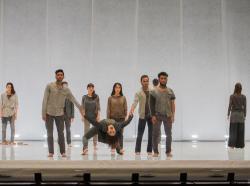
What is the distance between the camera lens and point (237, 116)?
1155 centimetres

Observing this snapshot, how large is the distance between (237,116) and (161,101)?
289 centimetres

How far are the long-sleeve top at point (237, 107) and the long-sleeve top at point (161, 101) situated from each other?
2.47m

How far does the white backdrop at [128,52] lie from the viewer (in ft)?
53.1

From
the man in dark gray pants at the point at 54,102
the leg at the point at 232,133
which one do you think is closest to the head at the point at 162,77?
the man in dark gray pants at the point at 54,102

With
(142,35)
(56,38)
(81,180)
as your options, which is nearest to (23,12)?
(56,38)

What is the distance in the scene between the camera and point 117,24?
53.9ft

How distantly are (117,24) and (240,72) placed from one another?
420cm

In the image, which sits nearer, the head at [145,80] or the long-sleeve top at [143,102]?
the head at [145,80]

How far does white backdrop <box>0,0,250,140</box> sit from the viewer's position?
53.1 ft

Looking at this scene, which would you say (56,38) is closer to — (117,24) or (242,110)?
(117,24)

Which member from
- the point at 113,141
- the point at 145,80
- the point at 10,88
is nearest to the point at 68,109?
the point at 10,88

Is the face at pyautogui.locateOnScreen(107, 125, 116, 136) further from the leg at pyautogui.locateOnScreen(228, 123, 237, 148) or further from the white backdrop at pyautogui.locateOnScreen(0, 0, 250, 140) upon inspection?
the white backdrop at pyautogui.locateOnScreen(0, 0, 250, 140)

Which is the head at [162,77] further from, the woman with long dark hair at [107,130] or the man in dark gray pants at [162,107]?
the woman with long dark hair at [107,130]

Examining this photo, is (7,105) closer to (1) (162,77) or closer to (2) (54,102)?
(2) (54,102)
